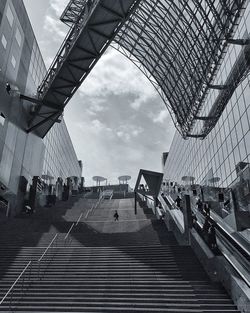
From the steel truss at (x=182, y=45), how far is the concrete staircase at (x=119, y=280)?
20.5m

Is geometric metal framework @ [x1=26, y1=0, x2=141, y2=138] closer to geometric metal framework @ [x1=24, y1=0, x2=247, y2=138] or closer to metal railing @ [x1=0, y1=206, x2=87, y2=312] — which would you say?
geometric metal framework @ [x1=24, y1=0, x2=247, y2=138]

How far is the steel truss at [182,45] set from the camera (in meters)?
32.2

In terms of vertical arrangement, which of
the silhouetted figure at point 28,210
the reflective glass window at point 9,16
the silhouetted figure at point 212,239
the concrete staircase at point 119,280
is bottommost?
the concrete staircase at point 119,280

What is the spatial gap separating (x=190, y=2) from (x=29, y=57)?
16.5m

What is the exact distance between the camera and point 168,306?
10.8 meters

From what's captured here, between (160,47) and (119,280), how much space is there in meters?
37.6

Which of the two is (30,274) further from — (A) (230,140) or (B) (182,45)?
(B) (182,45)

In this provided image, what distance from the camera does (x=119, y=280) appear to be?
13031mm

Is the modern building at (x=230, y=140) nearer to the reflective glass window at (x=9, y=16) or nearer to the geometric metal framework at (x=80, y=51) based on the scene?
the geometric metal framework at (x=80, y=51)

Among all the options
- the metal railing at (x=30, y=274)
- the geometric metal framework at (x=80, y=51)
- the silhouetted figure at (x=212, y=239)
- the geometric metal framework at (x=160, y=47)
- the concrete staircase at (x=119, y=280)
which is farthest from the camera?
the geometric metal framework at (x=160, y=47)

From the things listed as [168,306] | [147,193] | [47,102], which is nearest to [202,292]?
[168,306]

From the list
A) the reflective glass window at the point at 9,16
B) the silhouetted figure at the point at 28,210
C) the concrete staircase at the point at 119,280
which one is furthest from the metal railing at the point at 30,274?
the reflective glass window at the point at 9,16

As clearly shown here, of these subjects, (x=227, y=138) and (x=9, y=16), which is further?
(x=227, y=138)

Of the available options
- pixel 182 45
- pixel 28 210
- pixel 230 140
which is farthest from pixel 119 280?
pixel 182 45
